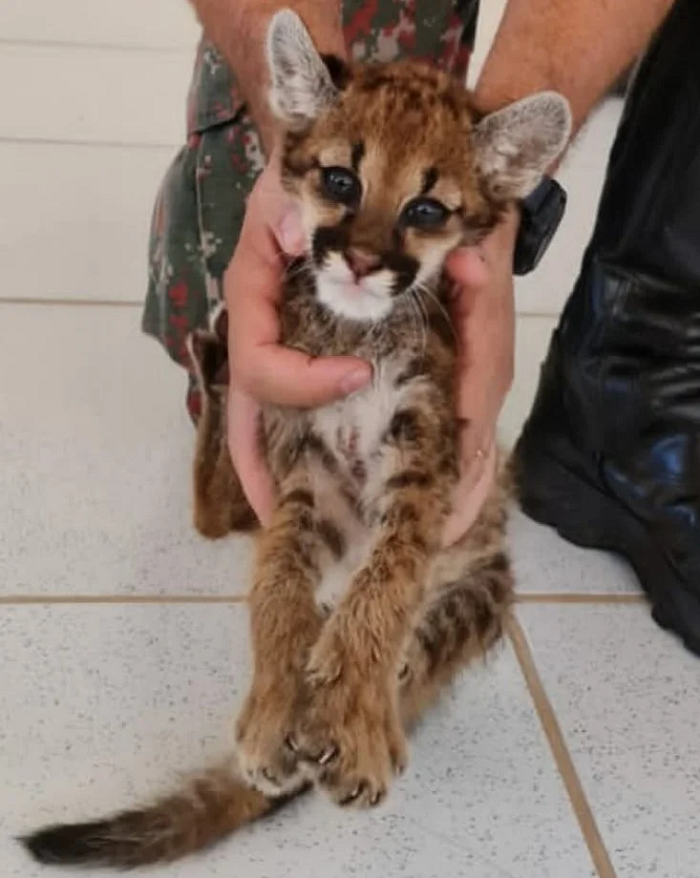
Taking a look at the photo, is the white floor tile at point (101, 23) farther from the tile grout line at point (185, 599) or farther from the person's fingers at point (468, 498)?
the person's fingers at point (468, 498)

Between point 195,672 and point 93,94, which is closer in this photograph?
point 195,672

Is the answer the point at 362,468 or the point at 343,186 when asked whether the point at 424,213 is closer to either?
the point at 343,186

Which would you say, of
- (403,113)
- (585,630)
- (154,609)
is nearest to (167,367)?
(154,609)

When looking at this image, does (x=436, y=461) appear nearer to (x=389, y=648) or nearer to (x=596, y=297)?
(x=389, y=648)

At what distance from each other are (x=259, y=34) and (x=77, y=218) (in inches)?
37.1

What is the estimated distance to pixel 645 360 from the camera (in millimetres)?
1485

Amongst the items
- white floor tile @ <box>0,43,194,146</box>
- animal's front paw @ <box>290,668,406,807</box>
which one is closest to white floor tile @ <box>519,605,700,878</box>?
animal's front paw @ <box>290,668,406,807</box>

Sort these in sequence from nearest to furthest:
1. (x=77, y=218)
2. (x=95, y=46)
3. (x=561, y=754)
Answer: (x=561, y=754) < (x=77, y=218) < (x=95, y=46)

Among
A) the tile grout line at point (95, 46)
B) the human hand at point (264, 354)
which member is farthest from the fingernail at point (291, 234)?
the tile grout line at point (95, 46)

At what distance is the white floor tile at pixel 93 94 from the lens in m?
2.51

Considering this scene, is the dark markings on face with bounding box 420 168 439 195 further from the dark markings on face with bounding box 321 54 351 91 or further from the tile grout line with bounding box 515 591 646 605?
the tile grout line with bounding box 515 591 646 605

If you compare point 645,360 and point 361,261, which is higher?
point 361,261

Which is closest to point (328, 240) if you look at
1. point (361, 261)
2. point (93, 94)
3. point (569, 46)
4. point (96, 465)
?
point (361, 261)

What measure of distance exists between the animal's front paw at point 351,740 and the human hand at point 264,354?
198 millimetres
